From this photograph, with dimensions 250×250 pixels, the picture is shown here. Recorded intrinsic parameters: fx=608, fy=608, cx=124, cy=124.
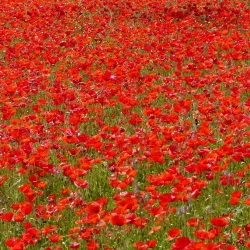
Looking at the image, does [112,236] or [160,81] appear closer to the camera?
[112,236]

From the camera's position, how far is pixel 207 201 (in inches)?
177

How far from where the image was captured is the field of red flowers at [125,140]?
3.91 meters

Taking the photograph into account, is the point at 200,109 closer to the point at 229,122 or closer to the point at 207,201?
the point at 229,122

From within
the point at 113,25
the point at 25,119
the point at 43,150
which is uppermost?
the point at 43,150

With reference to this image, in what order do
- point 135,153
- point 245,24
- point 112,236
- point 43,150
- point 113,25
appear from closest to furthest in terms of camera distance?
1. point 112,236
2. point 43,150
3. point 135,153
4. point 245,24
5. point 113,25

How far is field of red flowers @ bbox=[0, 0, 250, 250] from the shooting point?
391 cm

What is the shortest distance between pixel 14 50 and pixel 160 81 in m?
2.42

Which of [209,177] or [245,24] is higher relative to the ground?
[209,177]

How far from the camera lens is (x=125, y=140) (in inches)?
201

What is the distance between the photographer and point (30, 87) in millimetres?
7359

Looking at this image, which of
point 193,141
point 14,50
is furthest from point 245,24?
point 193,141

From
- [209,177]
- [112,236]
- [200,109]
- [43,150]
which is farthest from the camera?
[200,109]

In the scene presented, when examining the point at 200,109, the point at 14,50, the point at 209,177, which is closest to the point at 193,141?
the point at 209,177

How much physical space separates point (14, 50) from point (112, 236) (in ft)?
18.7
